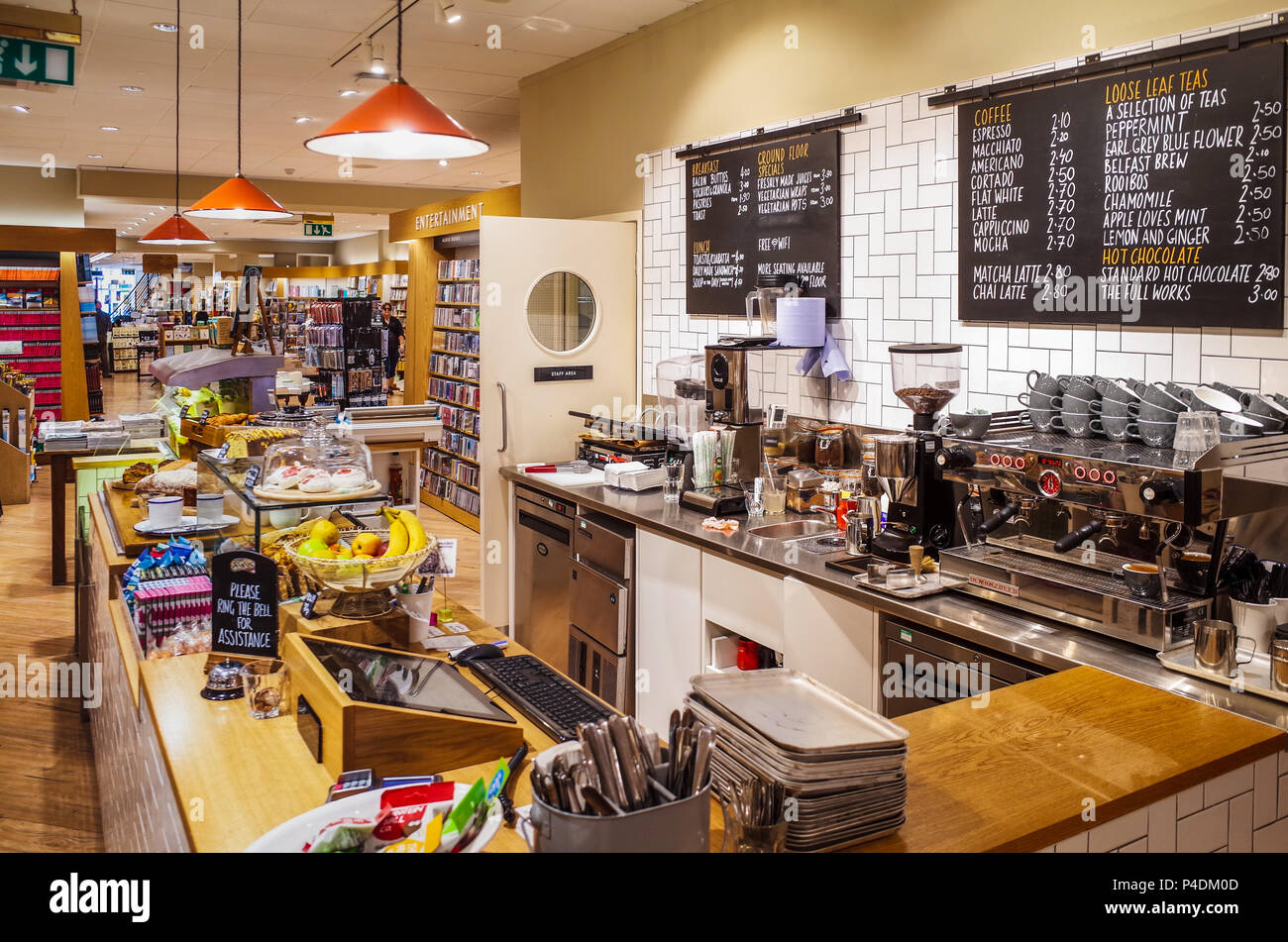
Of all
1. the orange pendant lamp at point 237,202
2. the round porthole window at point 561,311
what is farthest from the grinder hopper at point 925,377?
the orange pendant lamp at point 237,202

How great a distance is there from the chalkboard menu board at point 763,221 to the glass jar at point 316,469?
2.44m

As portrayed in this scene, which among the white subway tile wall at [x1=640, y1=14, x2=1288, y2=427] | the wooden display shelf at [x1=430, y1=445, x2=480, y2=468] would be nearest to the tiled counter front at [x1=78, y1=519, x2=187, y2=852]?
the white subway tile wall at [x1=640, y1=14, x2=1288, y2=427]

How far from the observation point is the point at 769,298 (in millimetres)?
4711

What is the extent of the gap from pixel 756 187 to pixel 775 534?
1.81m

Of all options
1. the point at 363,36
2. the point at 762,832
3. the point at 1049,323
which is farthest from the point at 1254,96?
the point at 363,36

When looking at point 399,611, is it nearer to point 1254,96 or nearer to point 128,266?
point 1254,96

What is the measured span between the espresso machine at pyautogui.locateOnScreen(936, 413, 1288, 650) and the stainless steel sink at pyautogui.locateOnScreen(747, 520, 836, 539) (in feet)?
3.14

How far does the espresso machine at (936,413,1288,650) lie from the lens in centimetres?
234

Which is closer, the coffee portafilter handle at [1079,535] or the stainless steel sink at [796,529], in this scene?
the coffee portafilter handle at [1079,535]

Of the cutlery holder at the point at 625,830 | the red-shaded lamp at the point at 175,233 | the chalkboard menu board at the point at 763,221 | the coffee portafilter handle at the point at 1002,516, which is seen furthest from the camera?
the red-shaded lamp at the point at 175,233

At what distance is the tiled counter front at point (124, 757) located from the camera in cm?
213

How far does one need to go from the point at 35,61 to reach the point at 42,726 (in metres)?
3.22

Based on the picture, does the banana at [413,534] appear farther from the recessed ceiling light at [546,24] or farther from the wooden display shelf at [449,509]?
the wooden display shelf at [449,509]

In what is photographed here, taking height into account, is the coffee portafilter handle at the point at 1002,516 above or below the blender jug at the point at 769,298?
below
